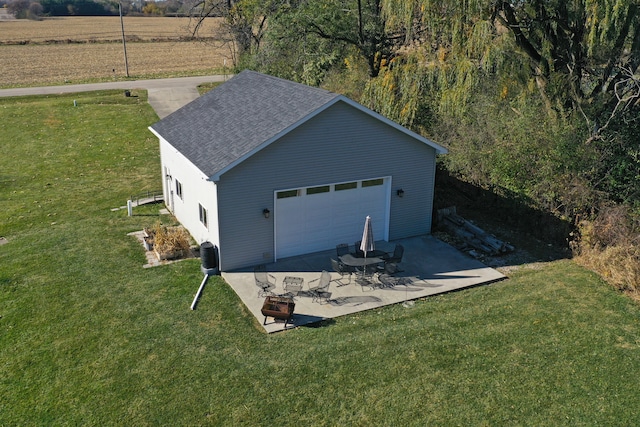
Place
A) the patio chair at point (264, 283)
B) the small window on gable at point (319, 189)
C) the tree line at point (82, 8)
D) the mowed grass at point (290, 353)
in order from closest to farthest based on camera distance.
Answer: the mowed grass at point (290, 353) < the patio chair at point (264, 283) < the small window on gable at point (319, 189) < the tree line at point (82, 8)

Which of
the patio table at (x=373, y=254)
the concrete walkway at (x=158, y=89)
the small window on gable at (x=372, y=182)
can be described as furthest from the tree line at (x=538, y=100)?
the concrete walkway at (x=158, y=89)

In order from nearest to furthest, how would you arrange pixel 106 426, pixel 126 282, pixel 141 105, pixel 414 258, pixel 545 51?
pixel 106 426 < pixel 126 282 < pixel 414 258 < pixel 545 51 < pixel 141 105

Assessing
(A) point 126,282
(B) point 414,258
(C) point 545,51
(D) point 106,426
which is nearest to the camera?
(D) point 106,426

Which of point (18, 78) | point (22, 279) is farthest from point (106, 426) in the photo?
A: point (18, 78)

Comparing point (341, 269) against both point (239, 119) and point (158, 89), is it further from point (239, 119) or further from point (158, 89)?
point (158, 89)

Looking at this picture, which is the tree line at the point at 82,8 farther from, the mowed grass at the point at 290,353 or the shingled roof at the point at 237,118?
the mowed grass at the point at 290,353

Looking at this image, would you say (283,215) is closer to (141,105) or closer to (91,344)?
(91,344)
